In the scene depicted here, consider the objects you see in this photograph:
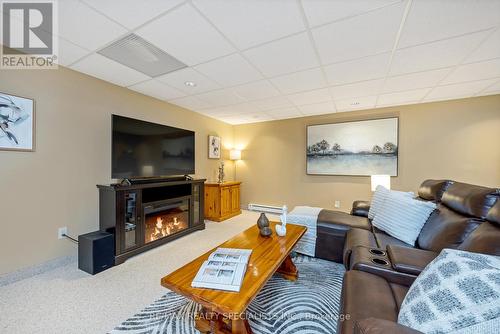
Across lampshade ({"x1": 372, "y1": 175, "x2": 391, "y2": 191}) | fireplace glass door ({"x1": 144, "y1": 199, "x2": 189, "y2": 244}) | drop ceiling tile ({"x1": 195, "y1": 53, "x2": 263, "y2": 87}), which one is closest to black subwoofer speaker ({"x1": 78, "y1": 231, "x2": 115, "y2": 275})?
fireplace glass door ({"x1": 144, "y1": 199, "x2": 189, "y2": 244})

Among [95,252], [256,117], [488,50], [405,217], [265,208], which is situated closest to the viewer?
[488,50]

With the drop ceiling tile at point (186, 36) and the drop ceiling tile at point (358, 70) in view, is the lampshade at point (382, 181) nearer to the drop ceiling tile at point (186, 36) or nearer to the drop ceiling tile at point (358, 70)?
the drop ceiling tile at point (358, 70)

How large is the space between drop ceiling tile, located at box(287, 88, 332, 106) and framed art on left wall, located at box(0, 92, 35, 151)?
10.0 ft

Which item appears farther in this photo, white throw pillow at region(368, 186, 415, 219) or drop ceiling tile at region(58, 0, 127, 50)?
white throw pillow at region(368, 186, 415, 219)

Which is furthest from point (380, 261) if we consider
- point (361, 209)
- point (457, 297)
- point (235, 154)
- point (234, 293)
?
point (235, 154)

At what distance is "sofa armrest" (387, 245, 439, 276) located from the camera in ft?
3.99

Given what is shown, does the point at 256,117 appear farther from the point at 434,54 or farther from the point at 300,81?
the point at 434,54

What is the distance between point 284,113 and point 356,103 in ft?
4.24

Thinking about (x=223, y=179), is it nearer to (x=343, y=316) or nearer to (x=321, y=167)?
(x=321, y=167)

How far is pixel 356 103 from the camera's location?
3336mm

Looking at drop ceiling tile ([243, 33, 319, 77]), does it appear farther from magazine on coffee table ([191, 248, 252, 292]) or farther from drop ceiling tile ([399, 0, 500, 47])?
magazine on coffee table ([191, 248, 252, 292])

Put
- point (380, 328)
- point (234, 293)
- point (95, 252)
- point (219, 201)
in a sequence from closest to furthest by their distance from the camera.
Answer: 1. point (380, 328)
2. point (234, 293)
3. point (95, 252)
4. point (219, 201)

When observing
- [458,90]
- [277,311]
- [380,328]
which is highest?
[458,90]

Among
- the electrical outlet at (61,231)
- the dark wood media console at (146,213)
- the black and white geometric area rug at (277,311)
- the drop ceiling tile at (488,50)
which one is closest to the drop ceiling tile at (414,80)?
the drop ceiling tile at (488,50)
